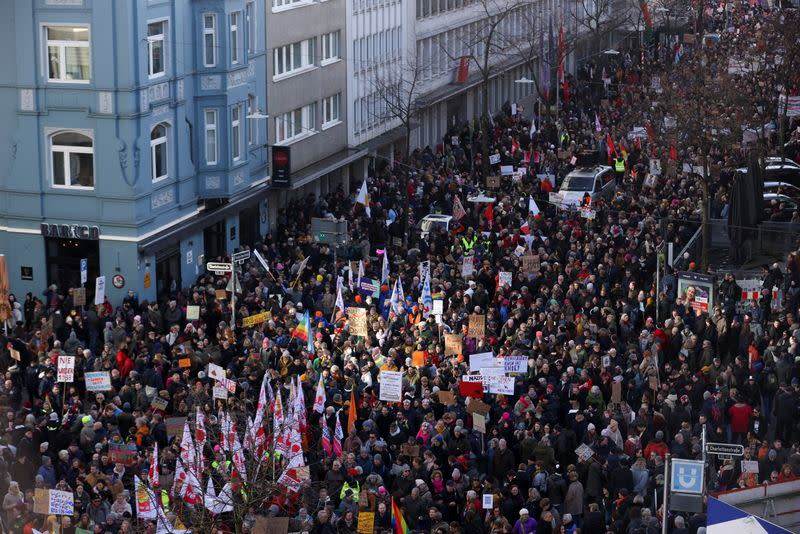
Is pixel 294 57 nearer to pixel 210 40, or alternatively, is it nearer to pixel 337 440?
pixel 210 40

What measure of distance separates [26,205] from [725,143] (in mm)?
21661

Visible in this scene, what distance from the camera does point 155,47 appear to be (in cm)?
4141

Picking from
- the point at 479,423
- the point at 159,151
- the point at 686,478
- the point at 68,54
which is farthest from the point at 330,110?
the point at 686,478

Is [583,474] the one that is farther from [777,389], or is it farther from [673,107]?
[673,107]

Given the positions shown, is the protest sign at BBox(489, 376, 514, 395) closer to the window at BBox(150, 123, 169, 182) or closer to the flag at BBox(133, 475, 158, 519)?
the flag at BBox(133, 475, 158, 519)

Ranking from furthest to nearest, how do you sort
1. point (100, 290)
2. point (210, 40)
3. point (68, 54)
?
point (210, 40) → point (68, 54) → point (100, 290)

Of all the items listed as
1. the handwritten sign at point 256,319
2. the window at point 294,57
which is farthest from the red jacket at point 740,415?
the window at point 294,57

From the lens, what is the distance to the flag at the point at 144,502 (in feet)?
82.1

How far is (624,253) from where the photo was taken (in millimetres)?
40031

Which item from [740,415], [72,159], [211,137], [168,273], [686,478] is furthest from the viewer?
[211,137]

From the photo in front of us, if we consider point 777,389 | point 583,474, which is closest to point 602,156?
point 777,389

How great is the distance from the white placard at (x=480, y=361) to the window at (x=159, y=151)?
45.6ft

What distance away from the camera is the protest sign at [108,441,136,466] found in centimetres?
2694

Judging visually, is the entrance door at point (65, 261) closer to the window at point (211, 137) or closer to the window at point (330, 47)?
the window at point (211, 137)
